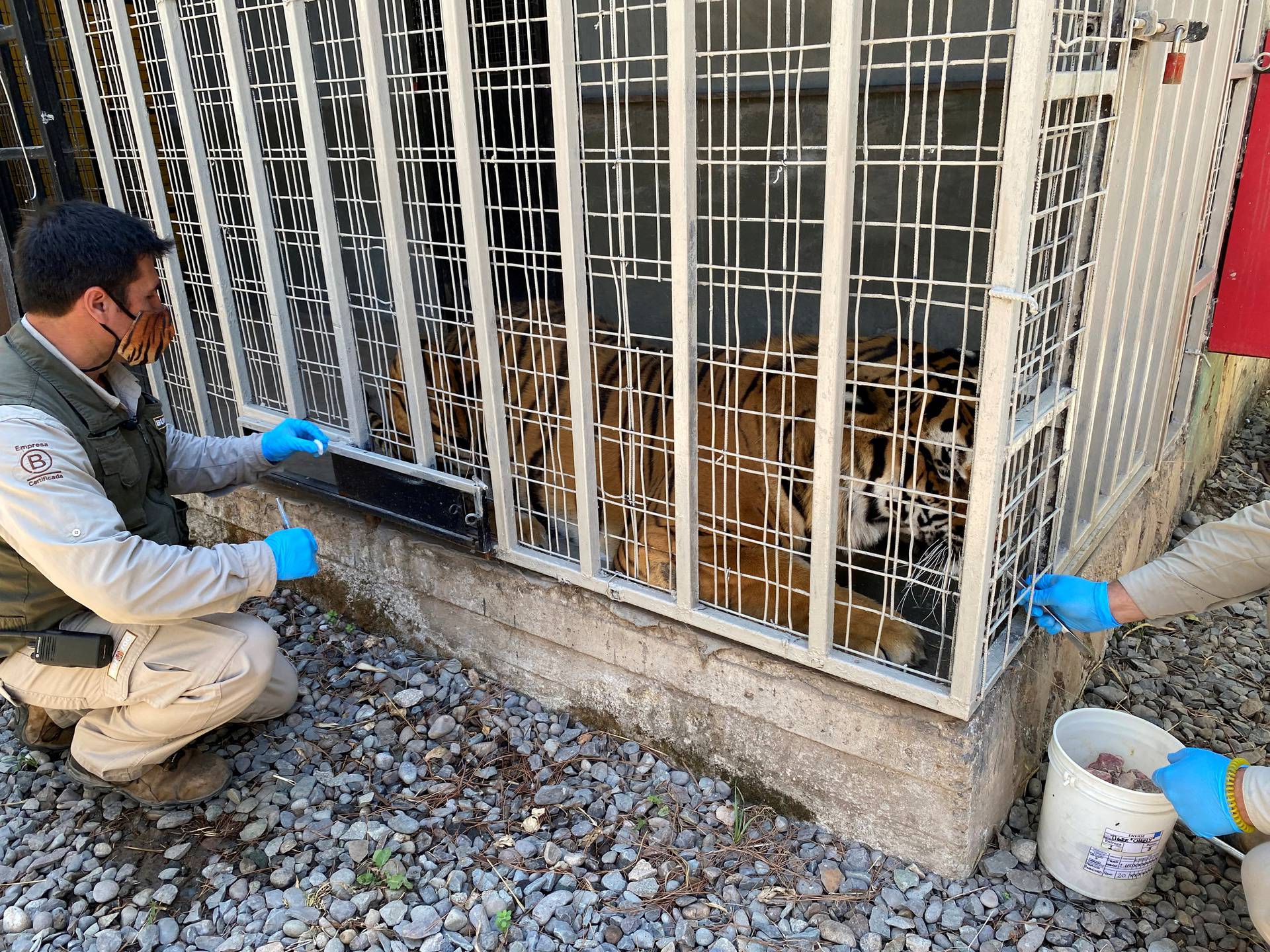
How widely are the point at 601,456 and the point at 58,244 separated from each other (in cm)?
154

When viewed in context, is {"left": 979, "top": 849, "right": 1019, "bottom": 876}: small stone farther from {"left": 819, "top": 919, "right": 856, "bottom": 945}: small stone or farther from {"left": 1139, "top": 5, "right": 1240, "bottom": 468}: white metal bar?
{"left": 1139, "top": 5, "right": 1240, "bottom": 468}: white metal bar

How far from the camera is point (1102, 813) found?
2.02m

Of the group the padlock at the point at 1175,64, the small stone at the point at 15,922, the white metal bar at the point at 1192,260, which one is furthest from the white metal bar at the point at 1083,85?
the small stone at the point at 15,922

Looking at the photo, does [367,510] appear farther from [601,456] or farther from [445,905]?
[445,905]

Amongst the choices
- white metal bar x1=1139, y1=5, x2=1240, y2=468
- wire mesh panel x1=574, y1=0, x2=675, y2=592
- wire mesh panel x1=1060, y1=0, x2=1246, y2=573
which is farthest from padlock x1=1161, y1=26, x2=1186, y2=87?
wire mesh panel x1=574, y1=0, x2=675, y2=592

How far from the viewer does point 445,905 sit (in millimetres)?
2209

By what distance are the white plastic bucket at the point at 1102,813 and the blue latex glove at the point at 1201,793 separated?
6 cm

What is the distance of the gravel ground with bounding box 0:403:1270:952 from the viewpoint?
211 centimetres

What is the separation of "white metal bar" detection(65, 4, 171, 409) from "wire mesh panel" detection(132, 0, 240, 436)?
233 mm

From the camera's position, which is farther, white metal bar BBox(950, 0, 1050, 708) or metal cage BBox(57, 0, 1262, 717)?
metal cage BBox(57, 0, 1262, 717)

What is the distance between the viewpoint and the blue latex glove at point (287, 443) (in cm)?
287

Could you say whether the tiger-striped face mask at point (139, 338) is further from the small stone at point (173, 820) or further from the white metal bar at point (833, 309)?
the white metal bar at point (833, 309)

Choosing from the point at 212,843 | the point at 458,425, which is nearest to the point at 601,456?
the point at 458,425

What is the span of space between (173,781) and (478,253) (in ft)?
5.45
